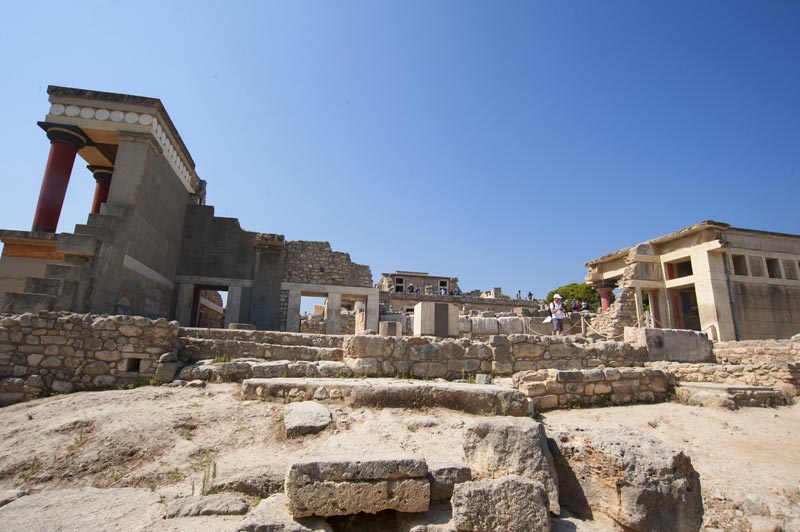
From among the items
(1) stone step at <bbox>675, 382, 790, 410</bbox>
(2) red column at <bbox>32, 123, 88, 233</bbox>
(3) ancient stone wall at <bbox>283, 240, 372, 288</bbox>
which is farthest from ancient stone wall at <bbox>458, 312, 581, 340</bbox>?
(2) red column at <bbox>32, 123, 88, 233</bbox>

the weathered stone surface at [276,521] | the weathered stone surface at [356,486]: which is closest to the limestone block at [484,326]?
the weathered stone surface at [356,486]

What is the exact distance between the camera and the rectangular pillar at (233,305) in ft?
51.6

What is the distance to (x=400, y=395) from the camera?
615cm

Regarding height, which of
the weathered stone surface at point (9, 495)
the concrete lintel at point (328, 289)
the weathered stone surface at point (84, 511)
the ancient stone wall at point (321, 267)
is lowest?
the weathered stone surface at point (9, 495)

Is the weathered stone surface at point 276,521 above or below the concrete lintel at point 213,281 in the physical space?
below

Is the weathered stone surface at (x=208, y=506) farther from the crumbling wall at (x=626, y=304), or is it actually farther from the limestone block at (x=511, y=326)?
the crumbling wall at (x=626, y=304)

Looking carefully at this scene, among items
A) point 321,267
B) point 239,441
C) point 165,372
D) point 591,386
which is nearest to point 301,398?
point 239,441

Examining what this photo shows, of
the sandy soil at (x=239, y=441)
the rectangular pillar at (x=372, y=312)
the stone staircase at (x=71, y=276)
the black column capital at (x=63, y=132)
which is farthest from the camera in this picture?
the rectangular pillar at (x=372, y=312)

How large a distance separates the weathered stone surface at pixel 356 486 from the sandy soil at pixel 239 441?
1372 mm

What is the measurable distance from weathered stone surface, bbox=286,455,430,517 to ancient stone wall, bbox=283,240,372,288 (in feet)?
48.2

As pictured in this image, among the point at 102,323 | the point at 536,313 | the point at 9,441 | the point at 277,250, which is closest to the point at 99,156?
the point at 277,250

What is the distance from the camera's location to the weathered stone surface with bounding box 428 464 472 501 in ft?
10.6

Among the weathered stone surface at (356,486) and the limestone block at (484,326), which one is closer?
the weathered stone surface at (356,486)

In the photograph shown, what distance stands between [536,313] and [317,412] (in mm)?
23302
